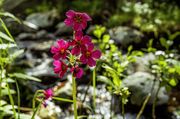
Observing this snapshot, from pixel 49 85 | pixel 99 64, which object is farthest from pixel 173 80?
pixel 49 85

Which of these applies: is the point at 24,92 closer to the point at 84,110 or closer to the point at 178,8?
the point at 84,110

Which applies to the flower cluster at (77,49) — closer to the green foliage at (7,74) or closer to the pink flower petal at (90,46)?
the pink flower petal at (90,46)

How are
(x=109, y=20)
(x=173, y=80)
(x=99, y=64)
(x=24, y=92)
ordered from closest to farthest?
(x=99, y=64), (x=173, y=80), (x=24, y=92), (x=109, y=20)

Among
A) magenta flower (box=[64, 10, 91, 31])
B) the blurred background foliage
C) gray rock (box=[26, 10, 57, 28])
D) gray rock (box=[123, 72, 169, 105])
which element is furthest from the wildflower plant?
gray rock (box=[26, 10, 57, 28])

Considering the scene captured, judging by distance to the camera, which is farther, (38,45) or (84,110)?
(38,45)

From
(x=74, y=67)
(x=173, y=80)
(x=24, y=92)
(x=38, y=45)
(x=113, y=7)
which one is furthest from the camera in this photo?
(x=113, y=7)

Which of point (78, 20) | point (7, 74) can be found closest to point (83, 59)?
point (78, 20)

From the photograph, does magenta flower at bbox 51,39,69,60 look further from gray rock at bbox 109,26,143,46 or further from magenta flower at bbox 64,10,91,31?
gray rock at bbox 109,26,143,46
